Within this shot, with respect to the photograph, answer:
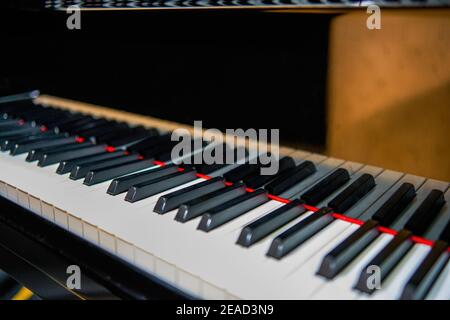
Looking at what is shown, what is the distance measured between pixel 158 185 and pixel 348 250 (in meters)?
0.50

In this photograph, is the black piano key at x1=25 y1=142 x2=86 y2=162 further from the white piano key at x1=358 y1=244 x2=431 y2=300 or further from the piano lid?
the white piano key at x1=358 y1=244 x2=431 y2=300

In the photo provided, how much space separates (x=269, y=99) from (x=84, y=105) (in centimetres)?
93

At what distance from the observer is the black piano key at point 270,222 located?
0.86 meters

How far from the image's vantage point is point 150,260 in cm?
83

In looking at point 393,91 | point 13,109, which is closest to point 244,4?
point 393,91

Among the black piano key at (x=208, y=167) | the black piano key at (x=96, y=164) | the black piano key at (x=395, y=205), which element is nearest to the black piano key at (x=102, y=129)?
the black piano key at (x=96, y=164)

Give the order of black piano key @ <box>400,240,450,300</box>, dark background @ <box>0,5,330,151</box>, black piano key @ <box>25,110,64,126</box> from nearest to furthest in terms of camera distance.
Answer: black piano key @ <box>400,240,450,300</box>, dark background @ <box>0,5,330,151</box>, black piano key @ <box>25,110,64,126</box>

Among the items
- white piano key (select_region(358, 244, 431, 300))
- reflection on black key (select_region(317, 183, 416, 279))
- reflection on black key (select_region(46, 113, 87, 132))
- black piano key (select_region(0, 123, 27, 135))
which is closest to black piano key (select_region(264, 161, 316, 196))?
reflection on black key (select_region(317, 183, 416, 279))

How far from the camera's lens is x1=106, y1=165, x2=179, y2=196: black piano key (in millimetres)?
1104

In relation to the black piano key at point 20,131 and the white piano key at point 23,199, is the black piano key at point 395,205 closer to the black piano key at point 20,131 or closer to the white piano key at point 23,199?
the white piano key at point 23,199

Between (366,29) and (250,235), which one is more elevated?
(366,29)

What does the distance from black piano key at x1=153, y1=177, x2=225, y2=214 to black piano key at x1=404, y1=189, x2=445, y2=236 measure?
448 mm
